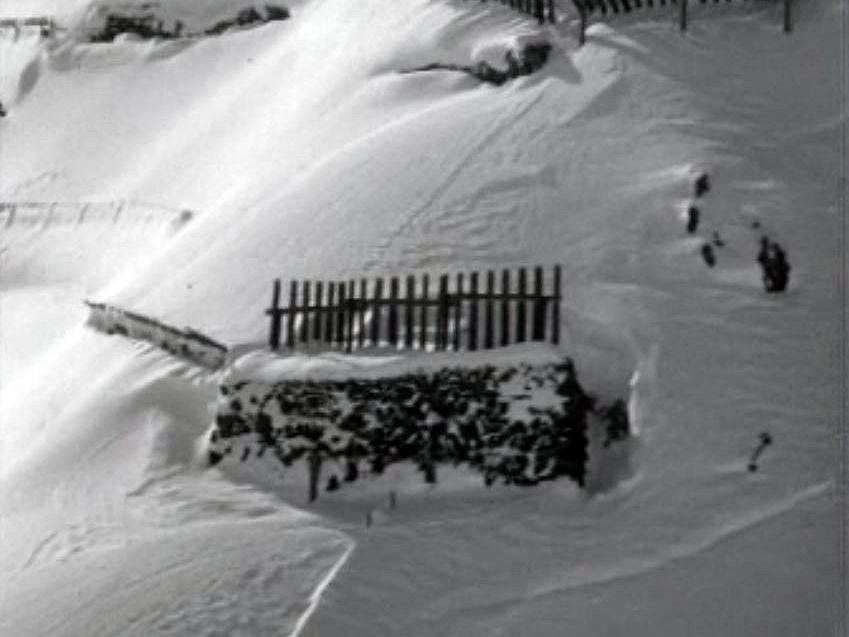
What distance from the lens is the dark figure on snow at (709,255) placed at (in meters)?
8.65

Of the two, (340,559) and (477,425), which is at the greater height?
(477,425)

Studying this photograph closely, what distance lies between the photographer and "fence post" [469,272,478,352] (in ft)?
26.7

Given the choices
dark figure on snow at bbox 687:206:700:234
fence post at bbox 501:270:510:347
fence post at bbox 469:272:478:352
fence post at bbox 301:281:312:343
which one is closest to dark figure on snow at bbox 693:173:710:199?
dark figure on snow at bbox 687:206:700:234

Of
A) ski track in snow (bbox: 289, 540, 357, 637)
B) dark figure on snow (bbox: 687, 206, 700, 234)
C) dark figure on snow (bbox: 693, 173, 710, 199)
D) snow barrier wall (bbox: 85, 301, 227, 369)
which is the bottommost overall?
ski track in snow (bbox: 289, 540, 357, 637)

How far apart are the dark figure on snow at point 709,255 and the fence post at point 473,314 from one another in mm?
2109

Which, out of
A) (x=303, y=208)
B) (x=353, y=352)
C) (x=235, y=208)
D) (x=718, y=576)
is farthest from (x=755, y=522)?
(x=235, y=208)

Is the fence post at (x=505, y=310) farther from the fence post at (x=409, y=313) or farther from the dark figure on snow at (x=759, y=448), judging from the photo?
the dark figure on snow at (x=759, y=448)

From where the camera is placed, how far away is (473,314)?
8180 mm

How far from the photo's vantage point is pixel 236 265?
10547 millimetres

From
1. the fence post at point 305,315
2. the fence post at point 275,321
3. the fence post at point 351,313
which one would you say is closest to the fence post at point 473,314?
the fence post at point 351,313

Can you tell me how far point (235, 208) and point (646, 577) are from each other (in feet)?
23.1

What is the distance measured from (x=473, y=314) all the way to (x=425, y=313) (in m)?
0.45

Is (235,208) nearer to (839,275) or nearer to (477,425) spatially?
Answer: (477,425)

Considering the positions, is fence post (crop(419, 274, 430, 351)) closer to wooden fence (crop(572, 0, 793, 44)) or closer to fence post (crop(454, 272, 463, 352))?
fence post (crop(454, 272, 463, 352))
